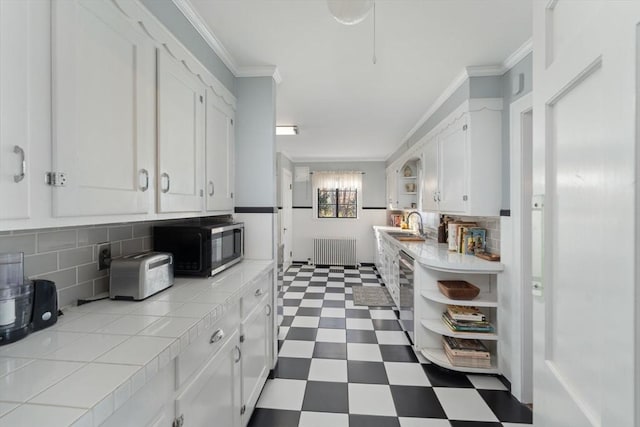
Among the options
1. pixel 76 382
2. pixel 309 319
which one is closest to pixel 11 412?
pixel 76 382

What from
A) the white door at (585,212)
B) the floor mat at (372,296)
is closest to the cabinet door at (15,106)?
the white door at (585,212)

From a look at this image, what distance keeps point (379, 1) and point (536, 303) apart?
5.04 feet

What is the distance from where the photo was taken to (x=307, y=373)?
2223 mm

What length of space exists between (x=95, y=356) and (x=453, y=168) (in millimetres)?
2632

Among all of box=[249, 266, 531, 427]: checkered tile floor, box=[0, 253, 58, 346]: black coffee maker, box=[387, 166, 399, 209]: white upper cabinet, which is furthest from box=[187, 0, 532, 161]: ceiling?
box=[249, 266, 531, 427]: checkered tile floor

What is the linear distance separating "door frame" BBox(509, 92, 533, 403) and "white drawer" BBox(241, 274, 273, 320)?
1.74m

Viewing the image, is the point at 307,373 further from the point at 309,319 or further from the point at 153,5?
the point at 153,5

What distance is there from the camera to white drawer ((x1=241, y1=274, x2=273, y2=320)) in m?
1.57

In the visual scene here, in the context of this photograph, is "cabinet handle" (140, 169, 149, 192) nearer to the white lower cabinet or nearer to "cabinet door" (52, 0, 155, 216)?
"cabinet door" (52, 0, 155, 216)

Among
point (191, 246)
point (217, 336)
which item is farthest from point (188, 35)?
point (217, 336)

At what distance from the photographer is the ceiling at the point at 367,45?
1554 mm

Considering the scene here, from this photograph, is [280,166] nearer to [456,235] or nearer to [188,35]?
[456,235]

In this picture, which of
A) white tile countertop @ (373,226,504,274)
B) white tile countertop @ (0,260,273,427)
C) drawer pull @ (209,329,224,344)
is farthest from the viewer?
white tile countertop @ (373,226,504,274)

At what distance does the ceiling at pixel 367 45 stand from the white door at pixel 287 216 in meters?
2.60
